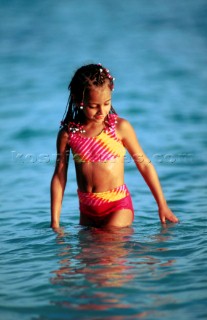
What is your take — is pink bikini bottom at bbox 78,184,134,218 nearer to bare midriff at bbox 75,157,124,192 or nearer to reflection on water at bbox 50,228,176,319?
bare midriff at bbox 75,157,124,192

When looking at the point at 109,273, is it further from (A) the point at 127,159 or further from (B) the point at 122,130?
(A) the point at 127,159

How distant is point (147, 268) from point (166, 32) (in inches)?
576

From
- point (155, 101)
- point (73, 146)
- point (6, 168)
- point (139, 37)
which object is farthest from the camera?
point (139, 37)

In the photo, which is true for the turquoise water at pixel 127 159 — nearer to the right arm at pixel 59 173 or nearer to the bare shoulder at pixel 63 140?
the right arm at pixel 59 173

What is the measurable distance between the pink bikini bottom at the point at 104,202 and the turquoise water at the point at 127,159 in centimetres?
16

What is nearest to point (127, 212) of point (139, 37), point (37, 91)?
point (37, 91)

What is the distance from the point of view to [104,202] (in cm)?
423

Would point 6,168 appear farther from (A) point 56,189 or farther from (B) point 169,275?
(B) point 169,275

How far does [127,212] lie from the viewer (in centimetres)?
428

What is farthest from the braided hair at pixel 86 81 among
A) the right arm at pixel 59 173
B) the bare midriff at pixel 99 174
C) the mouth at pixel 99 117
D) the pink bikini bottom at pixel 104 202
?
the pink bikini bottom at pixel 104 202

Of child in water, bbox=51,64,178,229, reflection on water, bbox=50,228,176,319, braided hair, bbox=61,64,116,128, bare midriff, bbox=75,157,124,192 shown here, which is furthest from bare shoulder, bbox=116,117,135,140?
reflection on water, bbox=50,228,176,319

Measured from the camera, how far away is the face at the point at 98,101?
12.8 ft

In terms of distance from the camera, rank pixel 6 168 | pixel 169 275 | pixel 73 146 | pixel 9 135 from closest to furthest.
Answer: pixel 169 275
pixel 73 146
pixel 6 168
pixel 9 135

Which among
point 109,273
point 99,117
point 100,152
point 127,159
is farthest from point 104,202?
point 127,159
